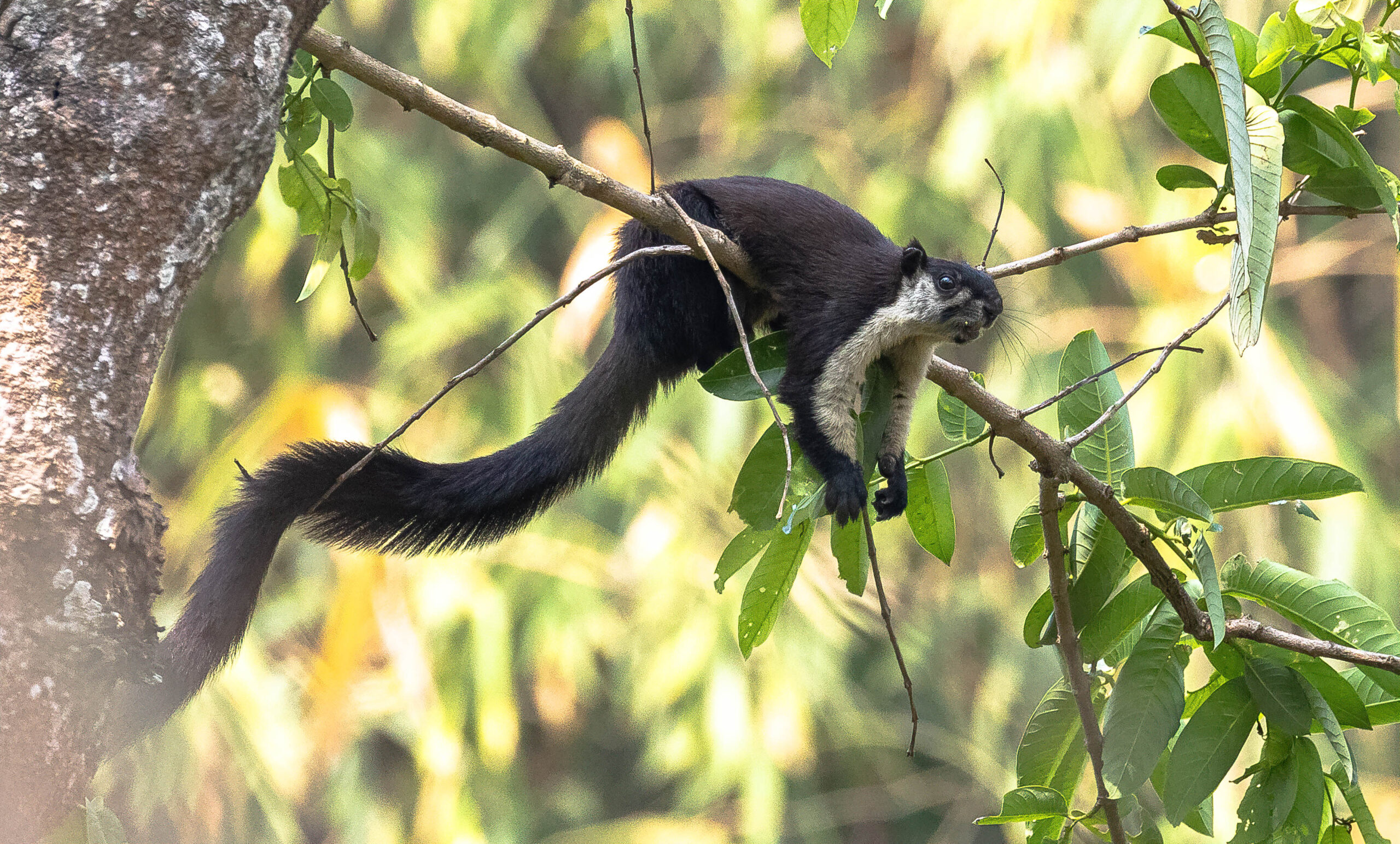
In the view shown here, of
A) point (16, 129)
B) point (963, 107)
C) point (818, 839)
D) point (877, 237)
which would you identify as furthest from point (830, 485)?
point (818, 839)

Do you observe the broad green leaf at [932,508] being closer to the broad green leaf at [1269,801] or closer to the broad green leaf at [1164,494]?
the broad green leaf at [1164,494]

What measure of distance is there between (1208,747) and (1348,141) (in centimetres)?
66

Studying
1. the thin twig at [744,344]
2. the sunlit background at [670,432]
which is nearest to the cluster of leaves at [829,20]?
the thin twig at [744,344]

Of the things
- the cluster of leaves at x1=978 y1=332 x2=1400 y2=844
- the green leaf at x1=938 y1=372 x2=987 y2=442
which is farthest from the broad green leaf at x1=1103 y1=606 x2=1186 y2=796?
the green leaf at x1=938 y1=372 x2=987 y2=442

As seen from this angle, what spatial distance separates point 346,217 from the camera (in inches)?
59.8

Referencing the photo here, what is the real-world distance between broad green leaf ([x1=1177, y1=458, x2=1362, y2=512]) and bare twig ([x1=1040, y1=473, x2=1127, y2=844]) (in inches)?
5.8

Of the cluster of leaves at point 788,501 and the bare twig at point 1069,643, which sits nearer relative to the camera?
the bare twig at point 1069,643

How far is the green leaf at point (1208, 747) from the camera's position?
1.15m

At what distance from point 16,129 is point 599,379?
112 cm

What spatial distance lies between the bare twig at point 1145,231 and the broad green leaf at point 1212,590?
0.40 m

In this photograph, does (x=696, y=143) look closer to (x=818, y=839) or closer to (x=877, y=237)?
(x=818, y=839)

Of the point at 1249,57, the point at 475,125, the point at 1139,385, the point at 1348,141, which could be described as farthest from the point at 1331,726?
the point at 475,125

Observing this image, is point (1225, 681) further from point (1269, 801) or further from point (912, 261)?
point (912, 261)

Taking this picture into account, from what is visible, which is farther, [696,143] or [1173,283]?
[696,143]
